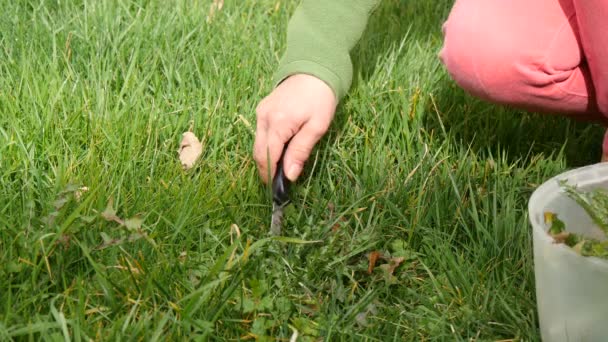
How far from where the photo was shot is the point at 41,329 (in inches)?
48.4

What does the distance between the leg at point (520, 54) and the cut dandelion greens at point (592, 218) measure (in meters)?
0.35

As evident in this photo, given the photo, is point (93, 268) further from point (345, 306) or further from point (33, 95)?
point (33, 95)

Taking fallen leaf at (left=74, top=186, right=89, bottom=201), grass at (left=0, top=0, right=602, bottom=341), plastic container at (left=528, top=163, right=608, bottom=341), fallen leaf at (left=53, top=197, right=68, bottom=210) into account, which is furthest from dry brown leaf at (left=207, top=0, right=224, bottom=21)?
plastic container at (left=528, top=163, right=608, bottom=341)

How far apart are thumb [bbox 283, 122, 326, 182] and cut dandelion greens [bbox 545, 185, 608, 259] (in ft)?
1.44

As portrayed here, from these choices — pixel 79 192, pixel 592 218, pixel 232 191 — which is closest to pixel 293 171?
pixel 232 191

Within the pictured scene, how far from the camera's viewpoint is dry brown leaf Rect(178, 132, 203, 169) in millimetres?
1758

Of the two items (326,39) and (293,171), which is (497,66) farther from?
(293,171)

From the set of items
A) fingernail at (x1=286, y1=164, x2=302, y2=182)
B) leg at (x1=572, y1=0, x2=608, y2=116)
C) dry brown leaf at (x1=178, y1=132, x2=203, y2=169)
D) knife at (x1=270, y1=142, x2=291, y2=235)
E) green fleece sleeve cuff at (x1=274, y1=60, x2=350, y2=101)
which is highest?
leg at (x1=572, y1=0, x2=608, y2=116)

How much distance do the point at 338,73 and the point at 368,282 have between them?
0.39 m

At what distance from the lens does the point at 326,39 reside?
65.2 inches

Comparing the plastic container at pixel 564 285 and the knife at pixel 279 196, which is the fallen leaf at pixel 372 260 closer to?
the knife at pixel 279 196

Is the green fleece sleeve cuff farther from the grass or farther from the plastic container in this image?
the plastic container

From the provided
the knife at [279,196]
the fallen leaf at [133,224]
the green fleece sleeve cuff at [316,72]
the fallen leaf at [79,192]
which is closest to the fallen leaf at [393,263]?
the knife at [279,196]

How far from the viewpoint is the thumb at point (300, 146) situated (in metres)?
1.54
